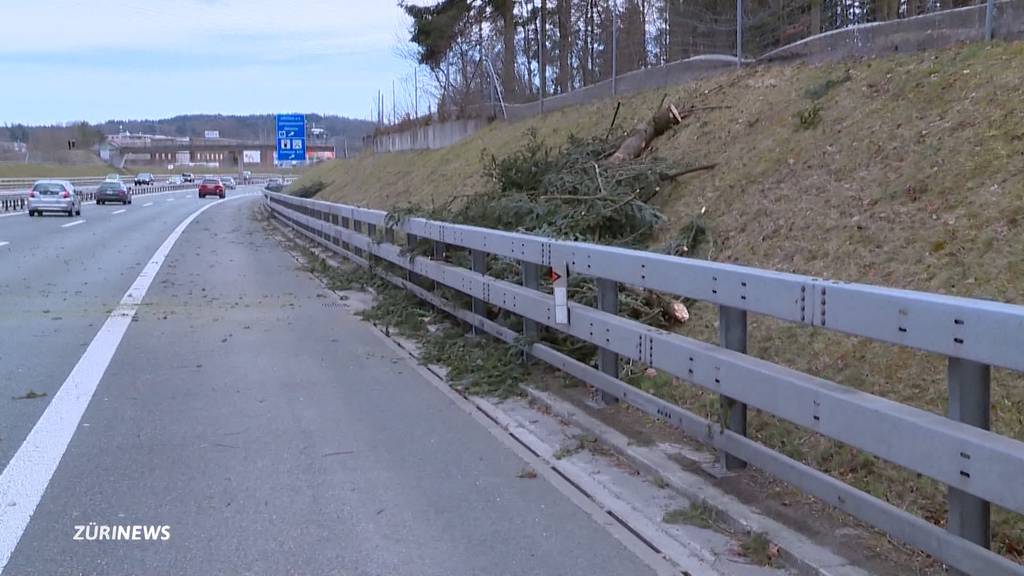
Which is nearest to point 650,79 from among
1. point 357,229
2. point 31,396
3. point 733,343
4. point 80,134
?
point 357,229

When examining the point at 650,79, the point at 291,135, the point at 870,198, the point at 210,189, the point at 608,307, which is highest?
the point at 291,135

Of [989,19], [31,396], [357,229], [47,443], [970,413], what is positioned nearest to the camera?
[970,413]

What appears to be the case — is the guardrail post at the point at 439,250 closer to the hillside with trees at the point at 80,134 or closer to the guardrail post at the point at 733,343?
the guardrail post at the point at 733,343

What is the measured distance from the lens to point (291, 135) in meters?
52.3

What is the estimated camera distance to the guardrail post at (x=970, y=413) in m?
3.59

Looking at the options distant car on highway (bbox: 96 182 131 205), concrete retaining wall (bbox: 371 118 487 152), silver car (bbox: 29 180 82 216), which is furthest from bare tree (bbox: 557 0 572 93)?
distant car on highway (bbox: 96 182 131 205)

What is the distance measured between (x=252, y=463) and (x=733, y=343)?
3042mm

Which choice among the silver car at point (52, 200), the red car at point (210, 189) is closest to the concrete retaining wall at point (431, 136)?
the silver car at point (52, 200)

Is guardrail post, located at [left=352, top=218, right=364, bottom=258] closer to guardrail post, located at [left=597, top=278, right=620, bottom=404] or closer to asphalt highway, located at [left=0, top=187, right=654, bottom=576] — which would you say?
asphalt highway, located at [left=0, top=187, right=654, bottom=576]

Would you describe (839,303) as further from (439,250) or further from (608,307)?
(439,250)

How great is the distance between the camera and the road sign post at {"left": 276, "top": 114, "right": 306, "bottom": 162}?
171ft

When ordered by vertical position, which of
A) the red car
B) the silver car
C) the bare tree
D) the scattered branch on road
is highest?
the bare tree

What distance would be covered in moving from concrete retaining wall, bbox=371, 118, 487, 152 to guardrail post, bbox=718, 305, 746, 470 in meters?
22.4

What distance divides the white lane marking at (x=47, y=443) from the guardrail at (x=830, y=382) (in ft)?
11.4
